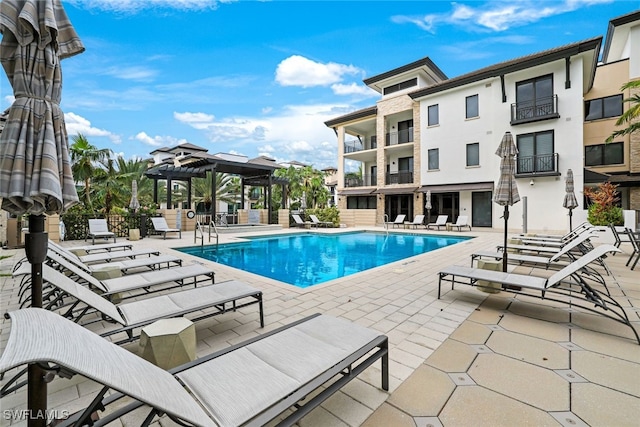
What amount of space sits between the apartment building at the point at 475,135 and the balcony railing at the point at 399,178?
0.26 ft

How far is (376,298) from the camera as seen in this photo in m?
4.49

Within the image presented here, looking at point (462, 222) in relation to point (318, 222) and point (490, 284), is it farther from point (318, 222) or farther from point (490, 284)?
point (490, 284)

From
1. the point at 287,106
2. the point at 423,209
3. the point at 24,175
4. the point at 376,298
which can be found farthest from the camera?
the point at 287,106

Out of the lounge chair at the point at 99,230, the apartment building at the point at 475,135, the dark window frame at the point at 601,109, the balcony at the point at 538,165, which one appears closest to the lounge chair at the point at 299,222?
the apartment building at the point at 475,135


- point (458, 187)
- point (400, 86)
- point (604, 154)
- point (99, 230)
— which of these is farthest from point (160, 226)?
point (604, 154)

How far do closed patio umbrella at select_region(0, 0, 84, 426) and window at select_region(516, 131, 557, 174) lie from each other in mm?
20118

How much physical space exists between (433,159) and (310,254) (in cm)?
1400

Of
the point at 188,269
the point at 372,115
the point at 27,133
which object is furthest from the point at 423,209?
the point at 27,133

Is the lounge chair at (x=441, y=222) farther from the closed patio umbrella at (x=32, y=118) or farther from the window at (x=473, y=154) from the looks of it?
the closed patio umbrella at (x=32, y=118)

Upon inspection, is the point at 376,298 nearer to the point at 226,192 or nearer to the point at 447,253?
the point at 447,253

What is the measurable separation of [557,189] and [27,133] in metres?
20.5

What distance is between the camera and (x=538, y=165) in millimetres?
16375

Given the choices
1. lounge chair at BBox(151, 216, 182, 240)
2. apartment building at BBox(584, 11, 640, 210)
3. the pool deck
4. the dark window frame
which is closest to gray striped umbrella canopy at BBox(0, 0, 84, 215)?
the pool deck

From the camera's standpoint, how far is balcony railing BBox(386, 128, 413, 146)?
73.9ft
